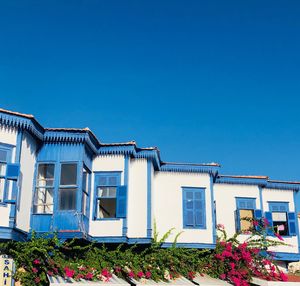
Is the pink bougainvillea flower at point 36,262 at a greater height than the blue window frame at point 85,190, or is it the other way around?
the blue window frame at point 85,190

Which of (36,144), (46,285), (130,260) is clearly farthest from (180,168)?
(46,285)

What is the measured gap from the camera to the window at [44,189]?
18.8 metres

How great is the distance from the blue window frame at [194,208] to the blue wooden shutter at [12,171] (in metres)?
8.30

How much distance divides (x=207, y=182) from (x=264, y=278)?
4.90 m

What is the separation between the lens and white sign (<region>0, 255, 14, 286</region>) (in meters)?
16.6

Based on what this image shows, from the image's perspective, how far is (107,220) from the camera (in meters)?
20.1

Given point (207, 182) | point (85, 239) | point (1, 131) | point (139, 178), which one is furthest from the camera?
point (207, 182)

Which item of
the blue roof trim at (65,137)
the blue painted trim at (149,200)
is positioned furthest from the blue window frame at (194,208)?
the blue roof trim at (65,137)

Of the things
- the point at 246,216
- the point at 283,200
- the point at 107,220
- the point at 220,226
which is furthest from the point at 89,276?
the point at 283,200

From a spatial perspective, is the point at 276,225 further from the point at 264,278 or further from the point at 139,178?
the point at 139,178

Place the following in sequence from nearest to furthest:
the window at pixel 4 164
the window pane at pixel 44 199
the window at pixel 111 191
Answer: the window at pixel 4 164, the window pane at pixel 44 199, the window at pixel 111 191

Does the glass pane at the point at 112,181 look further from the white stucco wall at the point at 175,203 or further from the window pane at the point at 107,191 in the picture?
the white stucco wall at the point at 175,203

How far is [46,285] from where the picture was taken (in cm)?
1745

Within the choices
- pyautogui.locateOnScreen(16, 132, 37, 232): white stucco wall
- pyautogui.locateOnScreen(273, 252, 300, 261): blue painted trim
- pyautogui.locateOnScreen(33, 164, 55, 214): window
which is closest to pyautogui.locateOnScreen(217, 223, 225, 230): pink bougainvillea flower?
pyautogui.locateOnScreen(273, 252, 300, 261): blue painted trim
